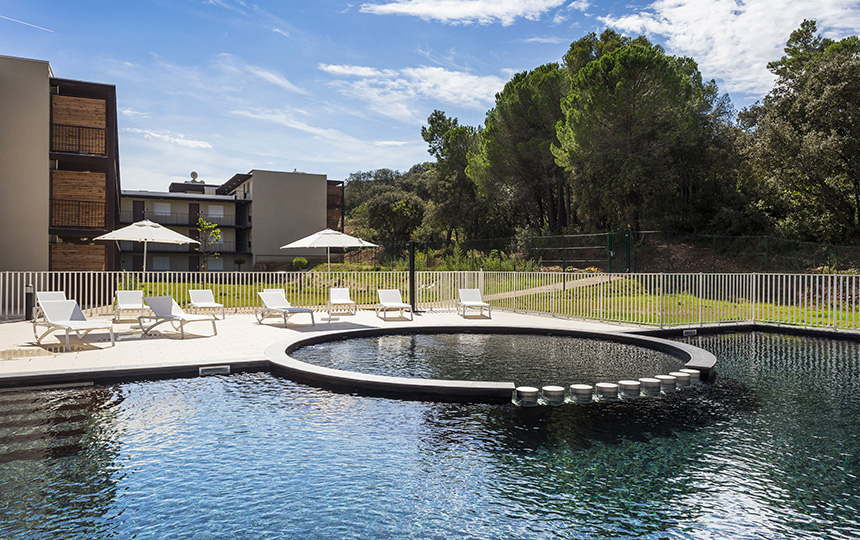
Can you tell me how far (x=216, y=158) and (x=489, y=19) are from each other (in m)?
32.4

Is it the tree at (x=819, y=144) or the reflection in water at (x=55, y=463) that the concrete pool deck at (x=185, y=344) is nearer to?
the reflection in water at (x=55, y=463)

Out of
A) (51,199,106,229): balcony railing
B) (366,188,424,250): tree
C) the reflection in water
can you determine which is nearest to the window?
(366,188,424,250): tree

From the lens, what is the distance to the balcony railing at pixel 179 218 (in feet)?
129

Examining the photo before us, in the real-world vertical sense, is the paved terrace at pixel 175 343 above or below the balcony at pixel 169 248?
below

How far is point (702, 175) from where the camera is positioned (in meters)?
28.8

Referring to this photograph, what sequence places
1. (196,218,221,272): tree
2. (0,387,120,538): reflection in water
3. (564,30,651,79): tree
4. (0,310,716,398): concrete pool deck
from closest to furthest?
(0,387,120,538): reflection in water
(0,310,716,398): concrete pool deck
(564,30,651,79): tree
(196,218,221,272): tree

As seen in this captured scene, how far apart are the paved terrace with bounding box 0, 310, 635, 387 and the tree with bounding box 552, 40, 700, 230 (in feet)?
44.5

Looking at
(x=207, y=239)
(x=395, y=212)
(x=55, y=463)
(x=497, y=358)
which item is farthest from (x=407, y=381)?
(x=395, y=212)

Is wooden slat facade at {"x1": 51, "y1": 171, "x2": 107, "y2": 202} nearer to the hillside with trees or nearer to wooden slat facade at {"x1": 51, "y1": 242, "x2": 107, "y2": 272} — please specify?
wooden slat facade at {"x1": 51, "y1": 242, "x2": 107, "y2": 272}

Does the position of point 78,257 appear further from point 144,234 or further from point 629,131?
point 629,131

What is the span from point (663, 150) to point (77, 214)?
23.0 metres

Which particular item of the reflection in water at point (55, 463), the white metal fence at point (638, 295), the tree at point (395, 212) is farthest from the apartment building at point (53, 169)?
the tree at point (395, 212)

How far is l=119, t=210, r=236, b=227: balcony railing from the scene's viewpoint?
39.3m

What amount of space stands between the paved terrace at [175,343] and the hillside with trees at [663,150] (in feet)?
42.9
